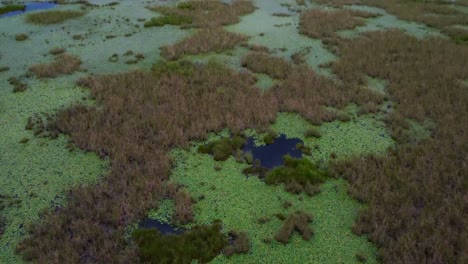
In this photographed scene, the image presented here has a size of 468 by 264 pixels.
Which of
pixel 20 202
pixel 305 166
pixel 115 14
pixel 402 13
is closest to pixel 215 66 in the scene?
pixel 305 166

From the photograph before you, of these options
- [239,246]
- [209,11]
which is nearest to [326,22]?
[209,11]

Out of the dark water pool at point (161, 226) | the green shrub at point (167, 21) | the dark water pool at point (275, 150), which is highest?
the green shrub at point (167, 21)

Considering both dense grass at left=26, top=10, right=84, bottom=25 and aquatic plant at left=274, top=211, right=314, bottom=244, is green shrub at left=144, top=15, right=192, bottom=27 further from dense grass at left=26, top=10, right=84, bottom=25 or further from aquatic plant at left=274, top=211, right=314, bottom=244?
aquatic plant at left=274, top=211, right=314, bottom=244

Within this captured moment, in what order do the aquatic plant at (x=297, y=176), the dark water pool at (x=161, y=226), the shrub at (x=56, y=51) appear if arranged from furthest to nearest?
the shrub at (x=56, y=51), the aquatic plant at (x=297, y=176), the dark water pool at (x=161, y=226)

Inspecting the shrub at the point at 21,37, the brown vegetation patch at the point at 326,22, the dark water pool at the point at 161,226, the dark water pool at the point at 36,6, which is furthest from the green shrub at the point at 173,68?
the dark water pool at the point at 36,6

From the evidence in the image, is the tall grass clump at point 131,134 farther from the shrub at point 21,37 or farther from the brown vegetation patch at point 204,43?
the shrub at point 21,37

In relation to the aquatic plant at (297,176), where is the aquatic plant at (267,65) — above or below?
above

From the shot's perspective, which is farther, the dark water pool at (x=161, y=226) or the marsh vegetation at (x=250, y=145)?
the dark water pool at (x=161, y=226)

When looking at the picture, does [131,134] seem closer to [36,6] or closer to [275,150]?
[275,150]
